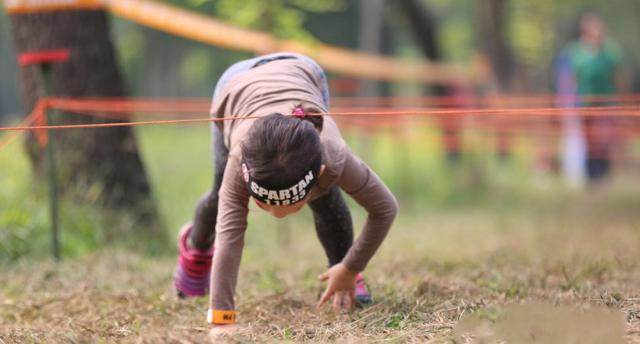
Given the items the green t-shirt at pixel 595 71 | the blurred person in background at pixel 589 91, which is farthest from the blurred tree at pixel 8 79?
the green t-shirt at pixel 595 71

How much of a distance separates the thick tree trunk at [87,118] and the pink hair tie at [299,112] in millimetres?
2947

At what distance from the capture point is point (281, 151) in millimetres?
2658

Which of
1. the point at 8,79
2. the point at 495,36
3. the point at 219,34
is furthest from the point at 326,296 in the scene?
the point at 8,79

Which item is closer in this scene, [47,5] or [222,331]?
[222,331]

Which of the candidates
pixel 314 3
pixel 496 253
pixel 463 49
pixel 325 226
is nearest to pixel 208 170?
pixel 314 3

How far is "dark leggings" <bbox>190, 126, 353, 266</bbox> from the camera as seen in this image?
11.3 feet

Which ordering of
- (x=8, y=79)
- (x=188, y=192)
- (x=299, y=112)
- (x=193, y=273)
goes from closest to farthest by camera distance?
(x=299, y=112) < (x=193, y=273) < (x=188, y=192) < (x=8, y=79)

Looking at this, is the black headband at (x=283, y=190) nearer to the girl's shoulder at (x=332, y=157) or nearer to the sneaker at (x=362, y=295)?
the girl's shoulder at (x=332, y=157)

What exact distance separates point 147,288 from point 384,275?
1.18m

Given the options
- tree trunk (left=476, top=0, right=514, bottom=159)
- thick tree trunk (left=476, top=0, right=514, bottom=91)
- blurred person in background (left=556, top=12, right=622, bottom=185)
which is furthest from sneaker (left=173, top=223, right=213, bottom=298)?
thick tree trunk (left=476, top=0, right=514, bottom=91)

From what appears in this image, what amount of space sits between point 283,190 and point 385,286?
1.43m

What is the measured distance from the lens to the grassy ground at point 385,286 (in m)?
2.87

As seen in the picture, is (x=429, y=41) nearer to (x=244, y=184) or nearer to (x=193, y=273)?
(x=193, y=273)

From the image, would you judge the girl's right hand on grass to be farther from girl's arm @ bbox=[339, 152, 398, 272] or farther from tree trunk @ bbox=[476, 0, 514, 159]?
tree trunk @ bbox=[476, 0, 514, 159]
